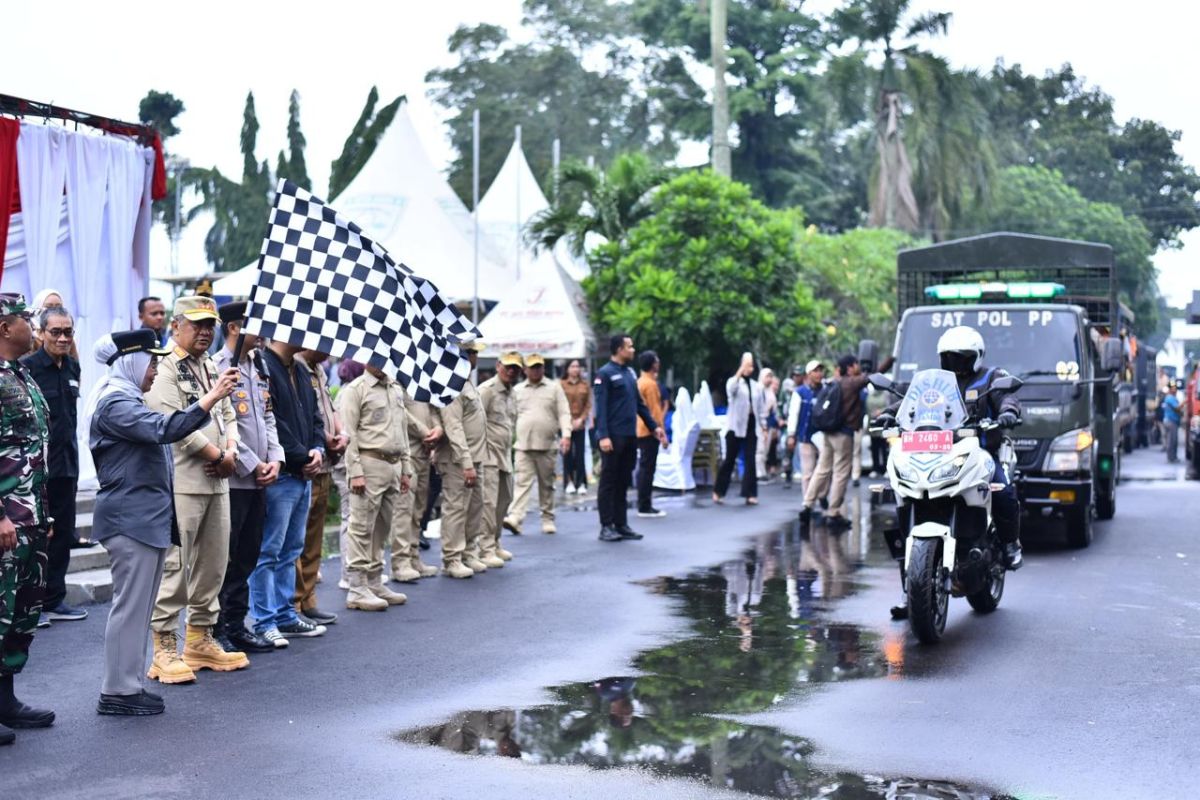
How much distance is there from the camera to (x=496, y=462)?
1290 centimetres

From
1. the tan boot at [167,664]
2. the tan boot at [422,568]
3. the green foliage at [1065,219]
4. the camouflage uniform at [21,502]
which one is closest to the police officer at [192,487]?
the tan boot at [167,664]

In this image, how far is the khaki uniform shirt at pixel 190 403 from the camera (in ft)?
24.8

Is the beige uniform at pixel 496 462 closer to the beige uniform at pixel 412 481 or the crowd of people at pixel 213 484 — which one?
the crowd of people at pixel 213 484

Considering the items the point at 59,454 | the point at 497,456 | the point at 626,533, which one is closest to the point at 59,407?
the point at 59,454

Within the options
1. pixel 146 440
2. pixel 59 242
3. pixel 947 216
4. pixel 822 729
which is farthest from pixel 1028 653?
pixel 947 216

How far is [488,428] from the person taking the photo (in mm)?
13094

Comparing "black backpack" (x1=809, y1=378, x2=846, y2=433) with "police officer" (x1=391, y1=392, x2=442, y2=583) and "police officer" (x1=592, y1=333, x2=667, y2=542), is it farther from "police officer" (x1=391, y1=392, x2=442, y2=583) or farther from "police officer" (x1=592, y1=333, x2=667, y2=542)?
"police officer" (x1=391, y1=392, x2=442, y2=583)

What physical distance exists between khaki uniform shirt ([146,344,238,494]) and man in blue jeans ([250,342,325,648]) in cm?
99

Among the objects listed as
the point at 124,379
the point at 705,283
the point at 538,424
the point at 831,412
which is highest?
the point at 705,283

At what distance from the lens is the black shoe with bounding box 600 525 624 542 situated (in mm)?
14852

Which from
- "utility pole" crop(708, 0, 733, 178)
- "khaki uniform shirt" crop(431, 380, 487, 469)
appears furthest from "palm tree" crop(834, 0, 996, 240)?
"khaki uniform shirt" crop(431, 380, 487, 469)

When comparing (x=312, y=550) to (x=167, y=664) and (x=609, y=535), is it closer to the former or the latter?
(x=167, y=664)

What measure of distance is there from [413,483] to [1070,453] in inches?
252

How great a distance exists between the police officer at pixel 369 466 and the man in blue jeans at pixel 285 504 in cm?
95
